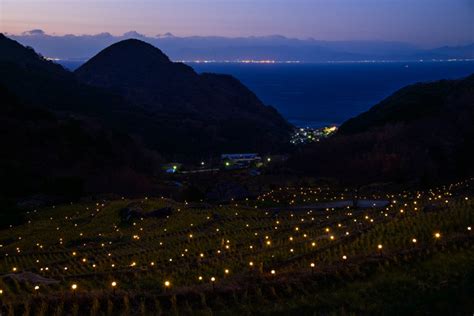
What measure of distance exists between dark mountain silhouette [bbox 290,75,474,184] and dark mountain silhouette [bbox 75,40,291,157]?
3475cm

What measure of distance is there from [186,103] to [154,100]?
12.2 meters

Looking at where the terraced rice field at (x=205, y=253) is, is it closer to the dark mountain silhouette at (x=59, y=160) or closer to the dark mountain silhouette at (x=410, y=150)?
the dark mountain silhouette at (x=59, y=160)

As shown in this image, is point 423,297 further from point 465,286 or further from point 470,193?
point 470,193

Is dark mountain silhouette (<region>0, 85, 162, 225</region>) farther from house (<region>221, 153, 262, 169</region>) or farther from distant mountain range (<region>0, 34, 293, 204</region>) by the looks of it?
house (<region>221, 153, 262, 169</region>)

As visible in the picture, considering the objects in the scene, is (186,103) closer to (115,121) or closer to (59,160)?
(115,121)

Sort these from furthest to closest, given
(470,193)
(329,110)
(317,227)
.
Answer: (329,110) < (470,193) < (317,227)

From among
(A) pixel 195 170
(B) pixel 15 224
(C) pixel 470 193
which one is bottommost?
(A) pixel 195 170

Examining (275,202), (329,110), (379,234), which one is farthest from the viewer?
(329,110)

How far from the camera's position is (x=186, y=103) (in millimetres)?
148625

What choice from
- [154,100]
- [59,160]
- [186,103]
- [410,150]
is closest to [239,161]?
[59,160]

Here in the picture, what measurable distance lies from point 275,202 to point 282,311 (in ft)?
64.0

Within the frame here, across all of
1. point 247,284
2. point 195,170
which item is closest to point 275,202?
point 247,284

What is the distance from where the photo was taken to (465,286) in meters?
8.46

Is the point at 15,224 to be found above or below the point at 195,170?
above
